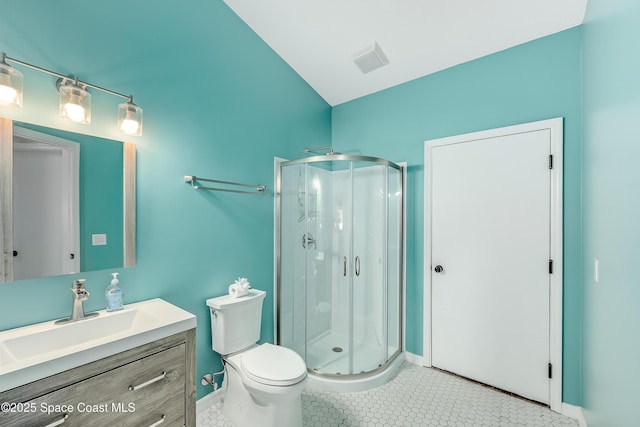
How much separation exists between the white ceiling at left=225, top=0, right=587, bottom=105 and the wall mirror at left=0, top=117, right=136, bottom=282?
1.52 m

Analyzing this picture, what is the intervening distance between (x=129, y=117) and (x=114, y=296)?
3.14 feet

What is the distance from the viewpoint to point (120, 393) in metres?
1.15

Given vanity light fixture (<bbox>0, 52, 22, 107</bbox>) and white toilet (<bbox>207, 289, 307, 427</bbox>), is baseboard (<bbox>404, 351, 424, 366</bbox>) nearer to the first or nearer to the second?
white toilet (<bbox>207, 289, 307, 427</bbox>)

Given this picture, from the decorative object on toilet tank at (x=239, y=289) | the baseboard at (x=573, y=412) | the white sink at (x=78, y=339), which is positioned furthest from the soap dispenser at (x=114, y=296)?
the baseboard at (x=573, y=412)

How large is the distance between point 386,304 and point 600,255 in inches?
61.1

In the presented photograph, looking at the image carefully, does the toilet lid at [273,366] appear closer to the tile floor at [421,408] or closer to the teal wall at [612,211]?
the tile floor at [421,408]

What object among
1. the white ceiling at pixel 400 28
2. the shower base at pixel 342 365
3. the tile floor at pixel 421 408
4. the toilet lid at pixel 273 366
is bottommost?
the tile floor at pixel 421 408

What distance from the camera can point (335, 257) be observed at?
248 cm

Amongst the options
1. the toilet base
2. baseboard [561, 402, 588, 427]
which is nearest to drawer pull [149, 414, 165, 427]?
the toilet base

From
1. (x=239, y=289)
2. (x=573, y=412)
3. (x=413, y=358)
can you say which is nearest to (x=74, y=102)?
(x=239, y=289)

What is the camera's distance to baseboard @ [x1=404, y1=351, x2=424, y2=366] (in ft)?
8.32

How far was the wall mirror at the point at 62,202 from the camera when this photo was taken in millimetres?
1198

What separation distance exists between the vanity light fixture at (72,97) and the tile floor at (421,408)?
190 centimetres

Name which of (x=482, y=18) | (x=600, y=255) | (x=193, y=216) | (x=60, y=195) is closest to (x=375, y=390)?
(x=600, y=255)
